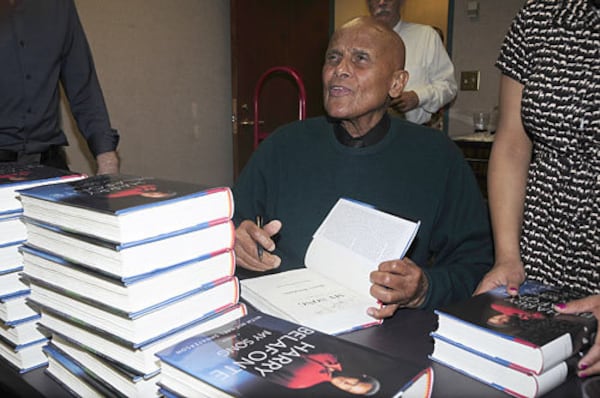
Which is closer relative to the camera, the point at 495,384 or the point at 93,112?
the point at 495,384

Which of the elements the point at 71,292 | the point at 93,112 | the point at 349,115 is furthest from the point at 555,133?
the point at 93,112

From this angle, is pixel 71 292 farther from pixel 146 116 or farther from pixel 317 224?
pixel 146 116

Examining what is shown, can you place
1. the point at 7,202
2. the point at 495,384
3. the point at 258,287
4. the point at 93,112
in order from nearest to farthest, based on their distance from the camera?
the point at 495,384 → the point at 7,202 → the point at 258,287 → the point at 93,112

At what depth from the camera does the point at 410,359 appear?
0.85m

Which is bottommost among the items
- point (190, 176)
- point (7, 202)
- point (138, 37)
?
point (190, 176)

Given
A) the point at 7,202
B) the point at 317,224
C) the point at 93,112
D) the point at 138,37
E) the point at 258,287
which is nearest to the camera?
the point at 7,202

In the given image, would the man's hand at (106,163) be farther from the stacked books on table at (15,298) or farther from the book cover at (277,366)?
the book cover at (277,366)

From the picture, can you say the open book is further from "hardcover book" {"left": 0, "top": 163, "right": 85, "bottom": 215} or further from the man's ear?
the man's ear

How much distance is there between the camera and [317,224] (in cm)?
145

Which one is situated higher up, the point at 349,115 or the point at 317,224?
the point at 349,115

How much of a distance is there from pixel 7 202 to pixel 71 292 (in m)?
0.23

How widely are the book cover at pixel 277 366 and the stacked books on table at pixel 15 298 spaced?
0.34m

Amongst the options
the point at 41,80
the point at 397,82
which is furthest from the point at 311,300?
the point at 41,80

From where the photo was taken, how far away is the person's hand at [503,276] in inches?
41.0
